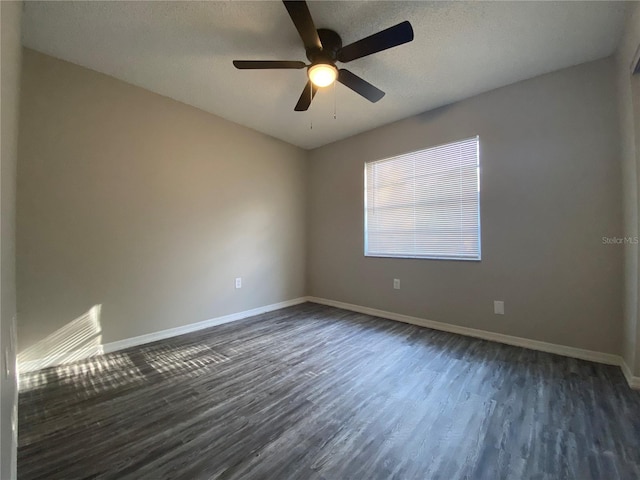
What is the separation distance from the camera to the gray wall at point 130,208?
7.09 feet

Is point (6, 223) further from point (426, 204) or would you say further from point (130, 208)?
point (426, 204)

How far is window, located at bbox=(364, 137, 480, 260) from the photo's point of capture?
9.49 ft

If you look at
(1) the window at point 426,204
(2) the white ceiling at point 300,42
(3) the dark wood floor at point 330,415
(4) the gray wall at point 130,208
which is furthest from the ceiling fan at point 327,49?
(3) the dark wood floor at point 330,415

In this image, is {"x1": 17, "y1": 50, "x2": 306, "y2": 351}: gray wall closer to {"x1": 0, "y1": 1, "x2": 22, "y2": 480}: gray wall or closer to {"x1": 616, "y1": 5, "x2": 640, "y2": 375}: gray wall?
{"x1": 0, "y1": 1, "x2": 22, "y2": 480}: gray wall

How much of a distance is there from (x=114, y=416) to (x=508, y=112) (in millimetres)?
4105

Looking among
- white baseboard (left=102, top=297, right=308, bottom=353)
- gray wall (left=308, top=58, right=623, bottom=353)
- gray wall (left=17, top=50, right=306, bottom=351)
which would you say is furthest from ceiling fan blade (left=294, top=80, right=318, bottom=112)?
white baseboard (left=102, top=297, right=308, bottom=353)

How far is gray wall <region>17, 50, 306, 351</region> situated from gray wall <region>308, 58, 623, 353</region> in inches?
88.9

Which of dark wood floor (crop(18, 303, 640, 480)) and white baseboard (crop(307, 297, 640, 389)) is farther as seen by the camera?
white baseboard (crop(307, 297, 640, 389))

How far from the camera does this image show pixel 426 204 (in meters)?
3.22

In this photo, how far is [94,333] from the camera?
2410 millimetres

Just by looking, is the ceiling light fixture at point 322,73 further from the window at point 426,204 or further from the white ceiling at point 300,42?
the window at point 426,204

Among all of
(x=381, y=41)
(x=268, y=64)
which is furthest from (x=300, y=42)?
(x=381, y=41)

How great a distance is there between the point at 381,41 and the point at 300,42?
29.3 inches

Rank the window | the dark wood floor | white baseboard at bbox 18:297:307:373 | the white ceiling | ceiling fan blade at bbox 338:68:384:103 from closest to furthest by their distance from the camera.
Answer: the dark wood floor < the white ceiling < ceiling fan blade at bbox 338:68:384:103 < white baseboard at bbox 18:297:307:373 < the window
